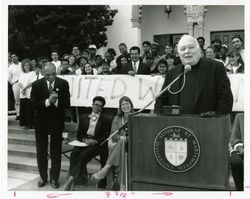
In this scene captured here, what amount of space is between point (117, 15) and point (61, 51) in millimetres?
2206

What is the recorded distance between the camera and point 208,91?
101 inches

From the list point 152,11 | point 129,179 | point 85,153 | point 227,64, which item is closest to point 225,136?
point 129,179

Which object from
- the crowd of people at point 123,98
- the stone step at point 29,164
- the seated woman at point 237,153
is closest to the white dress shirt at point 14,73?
the crowd of people at point 123,98

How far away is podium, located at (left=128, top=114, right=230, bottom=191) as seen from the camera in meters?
2.08

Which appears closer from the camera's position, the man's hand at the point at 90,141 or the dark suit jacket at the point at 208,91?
the dark suit jacket at the point at 208,91

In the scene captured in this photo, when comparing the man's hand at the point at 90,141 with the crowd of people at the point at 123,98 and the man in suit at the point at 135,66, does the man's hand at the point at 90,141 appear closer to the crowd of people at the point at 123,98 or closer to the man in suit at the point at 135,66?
the crowd of people at the point at 123,98

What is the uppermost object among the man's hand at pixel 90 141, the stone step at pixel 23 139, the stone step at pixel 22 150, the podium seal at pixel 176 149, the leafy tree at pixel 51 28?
the leafy tree at pixel 51 28

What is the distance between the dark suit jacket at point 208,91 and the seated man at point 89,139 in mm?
1669

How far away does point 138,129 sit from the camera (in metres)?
2.23

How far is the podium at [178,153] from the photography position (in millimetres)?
2076

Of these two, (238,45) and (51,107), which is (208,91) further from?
(238,45)

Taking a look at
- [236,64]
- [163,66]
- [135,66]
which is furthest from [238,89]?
[135,66]

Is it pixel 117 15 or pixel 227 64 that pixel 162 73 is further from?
pixel 117 15
